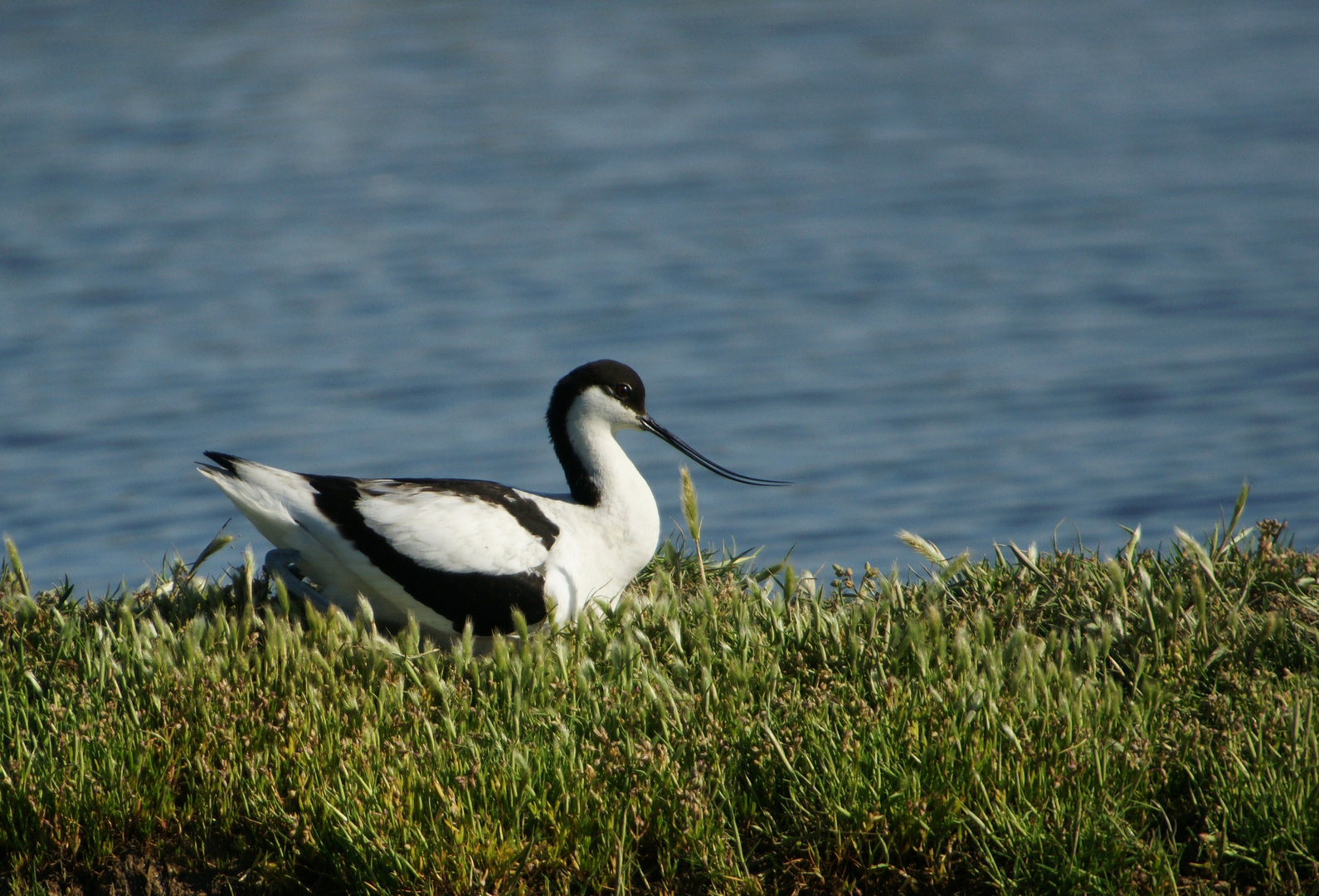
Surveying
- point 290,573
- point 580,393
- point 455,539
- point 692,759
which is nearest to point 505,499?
point 455,539

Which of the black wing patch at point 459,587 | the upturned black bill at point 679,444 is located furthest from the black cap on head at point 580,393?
the black wing patch at point 459,587

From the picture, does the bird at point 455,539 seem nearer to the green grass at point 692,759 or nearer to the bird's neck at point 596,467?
the bird's neck at point 596,467

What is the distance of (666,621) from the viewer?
5301 mm

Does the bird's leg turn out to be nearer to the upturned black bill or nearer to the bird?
the bird

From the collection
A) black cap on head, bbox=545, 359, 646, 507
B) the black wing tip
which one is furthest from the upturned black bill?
the black wing tip

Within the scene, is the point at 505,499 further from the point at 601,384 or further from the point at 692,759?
the point at 692,759

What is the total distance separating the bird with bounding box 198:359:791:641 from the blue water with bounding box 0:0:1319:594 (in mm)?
2748

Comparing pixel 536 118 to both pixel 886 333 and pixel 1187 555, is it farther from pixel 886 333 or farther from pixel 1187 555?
pixel 1187 555

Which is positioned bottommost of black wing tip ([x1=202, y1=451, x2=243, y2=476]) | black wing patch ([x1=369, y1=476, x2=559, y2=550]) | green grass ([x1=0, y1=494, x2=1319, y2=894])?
green grass ([x1=0, y1=494, x2=1319, y2=894])

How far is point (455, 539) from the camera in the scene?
18.6 feet

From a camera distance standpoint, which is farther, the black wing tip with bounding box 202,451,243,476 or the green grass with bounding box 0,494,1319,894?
the black wing tip with bounding box 202,451,243,476

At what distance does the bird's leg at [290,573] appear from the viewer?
5902mm

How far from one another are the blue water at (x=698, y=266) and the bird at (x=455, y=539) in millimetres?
2748

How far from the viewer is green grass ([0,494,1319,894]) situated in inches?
163
